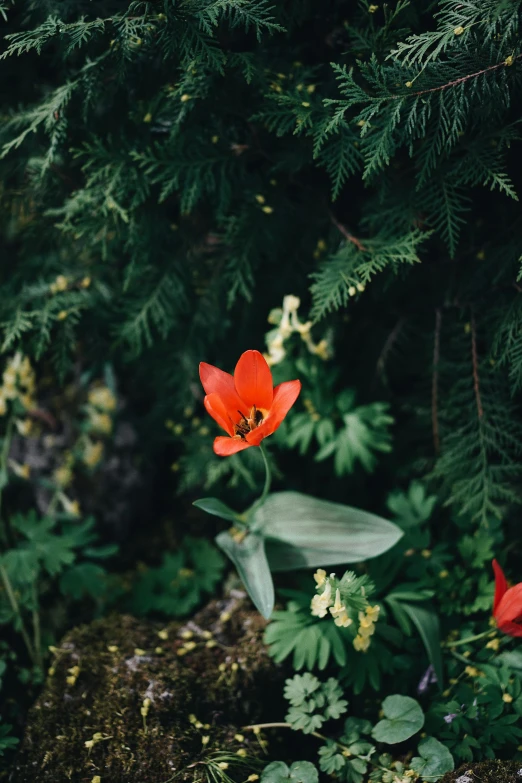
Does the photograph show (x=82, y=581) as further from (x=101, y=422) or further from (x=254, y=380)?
(x=254, y=380)

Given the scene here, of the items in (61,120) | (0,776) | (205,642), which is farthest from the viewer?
(205,642)

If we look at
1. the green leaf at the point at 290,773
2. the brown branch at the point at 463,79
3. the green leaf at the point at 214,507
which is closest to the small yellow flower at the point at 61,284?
the green leaf at the point at 214,507

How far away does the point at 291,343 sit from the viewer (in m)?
2.11

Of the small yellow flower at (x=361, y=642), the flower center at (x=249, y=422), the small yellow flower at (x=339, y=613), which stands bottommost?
the small yellow flower at (x=361, y=642)

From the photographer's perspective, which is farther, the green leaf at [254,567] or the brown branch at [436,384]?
the brown branch at [436,384]

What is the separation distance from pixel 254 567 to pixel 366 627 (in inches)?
16.3

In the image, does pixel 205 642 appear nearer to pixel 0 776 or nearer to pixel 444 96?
pixel 0 776

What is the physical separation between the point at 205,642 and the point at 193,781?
0.47 m

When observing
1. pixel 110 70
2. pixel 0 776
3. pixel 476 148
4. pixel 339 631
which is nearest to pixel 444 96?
pixel 476 148

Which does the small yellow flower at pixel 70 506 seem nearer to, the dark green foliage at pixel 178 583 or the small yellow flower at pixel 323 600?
the dark green foliage at pixel 178 583

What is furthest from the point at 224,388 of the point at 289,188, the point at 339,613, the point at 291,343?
the point at 289,188

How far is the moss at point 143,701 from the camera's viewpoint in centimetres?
159

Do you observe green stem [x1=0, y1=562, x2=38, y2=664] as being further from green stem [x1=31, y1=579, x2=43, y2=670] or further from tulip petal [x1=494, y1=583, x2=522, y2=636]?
tulip petal [x1=494, y1=583, x2=522, y2=636]

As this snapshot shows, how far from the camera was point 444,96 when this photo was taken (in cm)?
154
